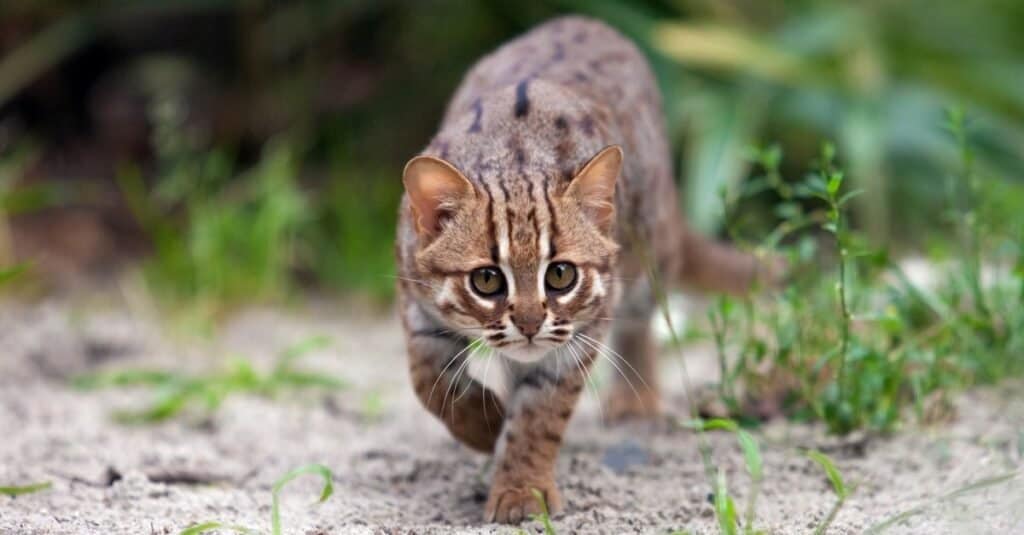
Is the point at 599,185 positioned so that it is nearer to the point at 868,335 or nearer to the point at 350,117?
the point at 868,335

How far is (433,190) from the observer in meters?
3.89

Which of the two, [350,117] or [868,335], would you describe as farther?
[350,117]

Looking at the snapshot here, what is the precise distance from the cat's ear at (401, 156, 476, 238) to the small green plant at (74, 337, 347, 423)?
1755 mm

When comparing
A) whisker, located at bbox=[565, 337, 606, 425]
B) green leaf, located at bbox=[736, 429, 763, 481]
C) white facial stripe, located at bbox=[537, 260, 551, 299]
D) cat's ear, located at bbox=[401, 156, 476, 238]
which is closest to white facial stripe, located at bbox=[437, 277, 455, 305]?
cat's ear, located at bbox=[401, 156, 476, 238]

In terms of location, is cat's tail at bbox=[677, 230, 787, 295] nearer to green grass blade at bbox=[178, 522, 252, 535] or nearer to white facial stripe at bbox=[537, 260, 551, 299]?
white facial stripe at bbox=[537, 260, 551, 299]

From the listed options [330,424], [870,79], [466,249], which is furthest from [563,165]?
[870,79]

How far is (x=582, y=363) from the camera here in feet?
13.9

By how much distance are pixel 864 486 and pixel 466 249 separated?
1497mm

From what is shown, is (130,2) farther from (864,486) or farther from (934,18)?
(864,486)

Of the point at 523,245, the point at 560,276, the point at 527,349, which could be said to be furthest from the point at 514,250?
the point at 527,349

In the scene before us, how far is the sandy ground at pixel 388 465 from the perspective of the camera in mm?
3811

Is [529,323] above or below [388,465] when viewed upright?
above

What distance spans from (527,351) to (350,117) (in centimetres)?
539

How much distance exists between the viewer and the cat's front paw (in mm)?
4031
